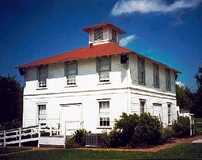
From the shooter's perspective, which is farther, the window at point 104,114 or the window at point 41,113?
the window at point 41,113

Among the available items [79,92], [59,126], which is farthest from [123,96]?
[59,126]

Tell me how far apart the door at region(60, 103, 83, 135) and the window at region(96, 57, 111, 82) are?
2767mm

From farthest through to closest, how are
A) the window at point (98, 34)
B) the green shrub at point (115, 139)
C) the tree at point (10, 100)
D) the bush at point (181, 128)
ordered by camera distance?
the tree at point (10, 100) → the window at point (98, 34) → the bush at point (181, 128) → the green shrub at point (115, 139)

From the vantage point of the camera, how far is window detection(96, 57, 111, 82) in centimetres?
2373

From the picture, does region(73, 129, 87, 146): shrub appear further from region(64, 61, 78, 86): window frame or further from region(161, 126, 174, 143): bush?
region(161, 126, 174, 143): bush

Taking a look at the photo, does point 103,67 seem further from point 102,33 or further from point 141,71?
point 102,33

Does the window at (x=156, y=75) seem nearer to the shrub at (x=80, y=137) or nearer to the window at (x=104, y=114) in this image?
the window at (x=104, y=114)

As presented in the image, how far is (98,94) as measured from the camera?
77.9ft

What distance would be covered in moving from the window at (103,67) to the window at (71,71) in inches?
81.8

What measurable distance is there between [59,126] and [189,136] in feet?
34.9

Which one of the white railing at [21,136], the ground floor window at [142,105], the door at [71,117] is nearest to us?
the white railing at [21,136]

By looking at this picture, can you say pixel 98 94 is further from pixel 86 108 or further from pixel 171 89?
pixel 171 89

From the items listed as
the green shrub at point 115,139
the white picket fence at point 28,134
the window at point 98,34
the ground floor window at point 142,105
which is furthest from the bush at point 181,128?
the window at point 98,34

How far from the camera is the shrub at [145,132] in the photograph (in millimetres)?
20000
